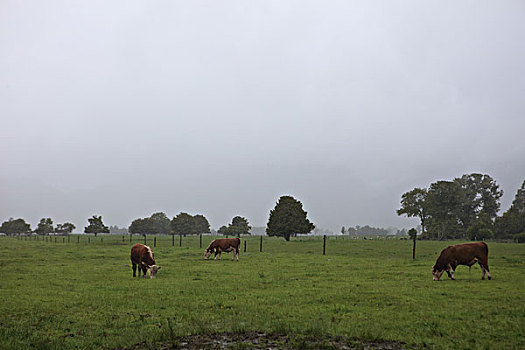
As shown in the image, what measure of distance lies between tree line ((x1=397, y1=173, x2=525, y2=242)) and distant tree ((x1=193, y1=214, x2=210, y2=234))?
76.0 metres

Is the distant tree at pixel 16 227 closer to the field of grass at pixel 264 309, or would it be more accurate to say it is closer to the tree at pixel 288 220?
the tree at pixel 288 220

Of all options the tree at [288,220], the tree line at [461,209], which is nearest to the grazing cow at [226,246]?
the tree at [288,220]

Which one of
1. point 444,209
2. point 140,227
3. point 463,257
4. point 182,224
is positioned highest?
point 444,209

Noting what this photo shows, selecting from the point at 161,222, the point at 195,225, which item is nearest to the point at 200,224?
the point at 195,225

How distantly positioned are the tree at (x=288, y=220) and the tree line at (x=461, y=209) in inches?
1657

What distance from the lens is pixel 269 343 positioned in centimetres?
830

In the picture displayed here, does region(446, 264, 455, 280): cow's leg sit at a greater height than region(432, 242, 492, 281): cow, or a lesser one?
lesser

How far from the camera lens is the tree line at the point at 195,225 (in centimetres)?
7644

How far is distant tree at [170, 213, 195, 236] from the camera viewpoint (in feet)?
440

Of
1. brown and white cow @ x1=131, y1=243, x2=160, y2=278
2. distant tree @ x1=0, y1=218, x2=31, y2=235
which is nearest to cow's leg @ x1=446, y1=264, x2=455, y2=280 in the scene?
brown and white cow @ x1=131, y1=243, x2=160, y2=278

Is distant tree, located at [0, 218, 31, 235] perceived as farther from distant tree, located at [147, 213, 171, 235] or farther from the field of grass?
the field of grass

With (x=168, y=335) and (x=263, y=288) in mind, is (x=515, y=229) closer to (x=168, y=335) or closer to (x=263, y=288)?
(x=263, y=288)

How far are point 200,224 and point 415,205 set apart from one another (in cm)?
8584

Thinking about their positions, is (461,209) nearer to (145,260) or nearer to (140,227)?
(145,260)
